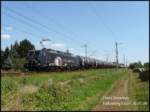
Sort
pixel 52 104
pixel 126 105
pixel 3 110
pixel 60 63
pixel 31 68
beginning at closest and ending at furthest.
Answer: pixel 3 110, pixel 52 104, pixel 126 105, pixel 31 68, pixel 60 63

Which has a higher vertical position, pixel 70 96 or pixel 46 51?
pixel 46 51

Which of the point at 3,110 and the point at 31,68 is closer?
the point at 3,110

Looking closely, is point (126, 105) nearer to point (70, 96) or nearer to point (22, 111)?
point (70, 96)

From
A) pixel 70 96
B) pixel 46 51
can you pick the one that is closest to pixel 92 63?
pixel 46 51

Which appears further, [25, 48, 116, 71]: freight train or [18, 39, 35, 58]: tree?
[18, 39, 35, 58]: tree

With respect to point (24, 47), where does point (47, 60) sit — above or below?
below

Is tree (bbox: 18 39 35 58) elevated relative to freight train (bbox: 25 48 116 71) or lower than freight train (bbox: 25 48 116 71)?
elevated

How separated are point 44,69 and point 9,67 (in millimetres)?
8737

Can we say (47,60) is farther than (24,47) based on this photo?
No

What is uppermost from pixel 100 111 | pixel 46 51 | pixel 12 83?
pixel 46 51

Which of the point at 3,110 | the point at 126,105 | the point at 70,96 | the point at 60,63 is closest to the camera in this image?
the point at 3,110

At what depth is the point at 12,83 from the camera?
20812mm

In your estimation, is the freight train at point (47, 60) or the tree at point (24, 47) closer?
the freight train at point (47, 60)

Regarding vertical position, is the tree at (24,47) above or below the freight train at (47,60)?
above
